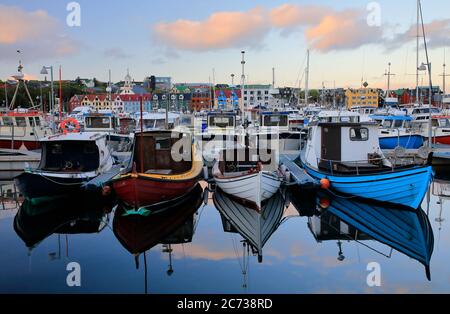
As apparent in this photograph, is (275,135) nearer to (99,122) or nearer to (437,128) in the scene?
(437,128)

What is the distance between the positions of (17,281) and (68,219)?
17.7 feet

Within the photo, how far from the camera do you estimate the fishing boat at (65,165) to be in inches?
633

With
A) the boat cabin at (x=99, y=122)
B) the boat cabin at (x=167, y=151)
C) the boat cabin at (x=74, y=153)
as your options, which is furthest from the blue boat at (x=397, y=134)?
the boat cabin at (x=99, y=122)

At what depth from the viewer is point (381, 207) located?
15945 millimetres

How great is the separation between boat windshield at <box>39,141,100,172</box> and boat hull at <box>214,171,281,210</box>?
19.9 ft

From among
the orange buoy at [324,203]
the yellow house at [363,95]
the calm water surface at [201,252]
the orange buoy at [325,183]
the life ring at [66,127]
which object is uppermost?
the yellow house at [363,95]

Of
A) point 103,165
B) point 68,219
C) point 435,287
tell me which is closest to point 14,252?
point 68,219

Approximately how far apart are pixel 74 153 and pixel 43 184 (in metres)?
2.91

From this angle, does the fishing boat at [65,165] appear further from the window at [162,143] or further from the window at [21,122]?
the window at [21,122]

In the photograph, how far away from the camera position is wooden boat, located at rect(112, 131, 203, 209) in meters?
14.4

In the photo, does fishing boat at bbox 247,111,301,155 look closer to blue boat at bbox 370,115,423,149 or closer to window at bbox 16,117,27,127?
blue boat at bbox 370,115,423,149

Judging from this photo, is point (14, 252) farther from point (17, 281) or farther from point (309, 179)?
point (309, 179)

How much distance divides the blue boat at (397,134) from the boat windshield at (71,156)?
18.2 m

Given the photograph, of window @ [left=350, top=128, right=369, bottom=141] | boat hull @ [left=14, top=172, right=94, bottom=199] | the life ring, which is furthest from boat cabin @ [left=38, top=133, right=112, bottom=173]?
window @ [left=350, top=128, right=369, bottom=141]
